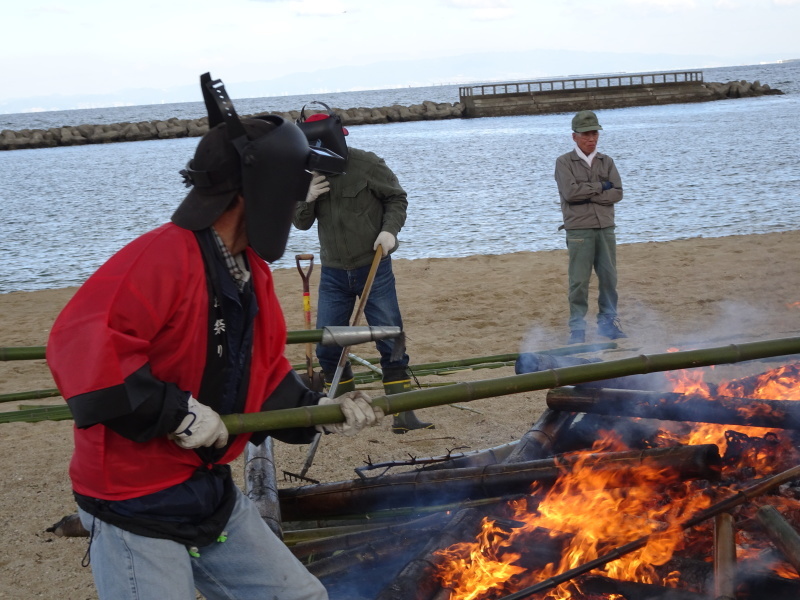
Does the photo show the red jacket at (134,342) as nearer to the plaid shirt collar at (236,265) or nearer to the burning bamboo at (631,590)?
the plaid shirt collar at (236,265)

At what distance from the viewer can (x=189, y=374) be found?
248cm

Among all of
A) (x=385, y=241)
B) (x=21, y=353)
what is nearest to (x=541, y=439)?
(x=385, y=241)

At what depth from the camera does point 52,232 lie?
75.8ft

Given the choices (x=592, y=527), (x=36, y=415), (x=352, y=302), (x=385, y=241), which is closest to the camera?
(x=592, y=527)

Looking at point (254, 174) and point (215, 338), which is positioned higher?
point (254, 174)

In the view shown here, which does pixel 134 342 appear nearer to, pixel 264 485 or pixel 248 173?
pixel 248 173

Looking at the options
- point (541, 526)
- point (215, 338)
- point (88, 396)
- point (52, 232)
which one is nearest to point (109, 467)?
point (88, 396)

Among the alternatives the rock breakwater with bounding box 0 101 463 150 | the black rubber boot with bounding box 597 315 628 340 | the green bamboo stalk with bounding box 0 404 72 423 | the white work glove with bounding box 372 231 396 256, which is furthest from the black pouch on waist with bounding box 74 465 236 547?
the rock breakwater with bounding box 0 101 463 150

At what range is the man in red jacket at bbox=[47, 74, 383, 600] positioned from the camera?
2242mm

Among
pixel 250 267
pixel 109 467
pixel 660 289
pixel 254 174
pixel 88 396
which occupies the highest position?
pixel 254 174

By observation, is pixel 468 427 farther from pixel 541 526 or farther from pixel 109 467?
pixel 109 467

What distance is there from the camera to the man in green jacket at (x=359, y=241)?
20.6 feet

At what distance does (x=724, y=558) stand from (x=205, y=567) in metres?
1.85

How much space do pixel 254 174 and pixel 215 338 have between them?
19.0 inches
